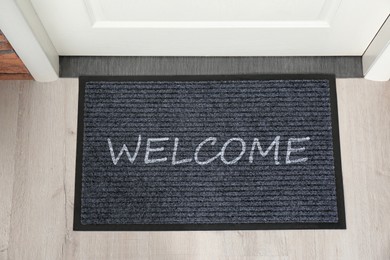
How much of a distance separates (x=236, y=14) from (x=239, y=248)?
578 millimetres

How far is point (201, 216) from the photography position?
1209 millimetres

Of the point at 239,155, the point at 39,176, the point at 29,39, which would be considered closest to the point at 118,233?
the point at 39,176

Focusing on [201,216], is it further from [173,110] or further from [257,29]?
[257,29]

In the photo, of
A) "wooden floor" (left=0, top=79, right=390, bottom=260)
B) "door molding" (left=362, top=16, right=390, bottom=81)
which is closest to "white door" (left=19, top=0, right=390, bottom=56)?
"door molding" (left=362, top=16, right=390, bottom=81)

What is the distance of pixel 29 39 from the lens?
1.04 metres

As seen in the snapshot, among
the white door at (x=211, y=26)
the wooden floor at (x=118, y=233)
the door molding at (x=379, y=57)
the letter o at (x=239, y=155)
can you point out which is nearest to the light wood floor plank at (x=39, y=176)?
the wooden floor at (x=118, y=233)

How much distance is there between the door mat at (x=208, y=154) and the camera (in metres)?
1.21

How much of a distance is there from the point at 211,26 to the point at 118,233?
1.86ft

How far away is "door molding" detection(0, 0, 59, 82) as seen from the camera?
95 cm

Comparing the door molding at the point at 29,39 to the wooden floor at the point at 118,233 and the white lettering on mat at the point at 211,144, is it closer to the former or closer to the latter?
the wooden floor at the point at 118,233

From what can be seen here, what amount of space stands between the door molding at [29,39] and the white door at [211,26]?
0.03 m

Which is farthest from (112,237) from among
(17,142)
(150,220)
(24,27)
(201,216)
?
(24,27)

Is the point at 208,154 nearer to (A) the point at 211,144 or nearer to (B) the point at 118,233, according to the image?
(A) the point at 211,144

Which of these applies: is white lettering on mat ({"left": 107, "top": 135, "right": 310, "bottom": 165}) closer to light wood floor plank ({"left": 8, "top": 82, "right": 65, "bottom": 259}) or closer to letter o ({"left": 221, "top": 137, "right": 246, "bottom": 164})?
letter o ({"left": 221, "top": 137, "right": 246, "bottom": 164})
